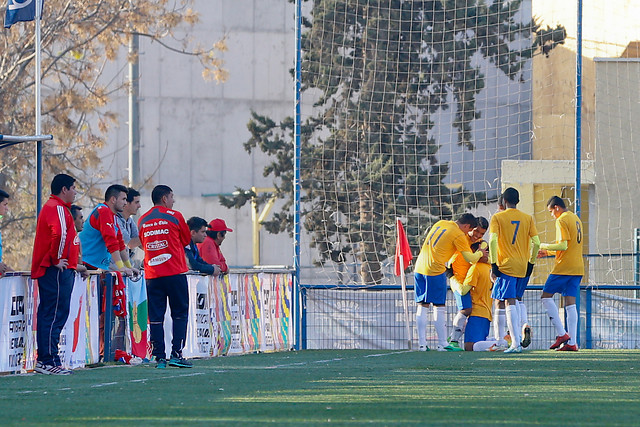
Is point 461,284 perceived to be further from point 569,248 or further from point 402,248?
point 569,248

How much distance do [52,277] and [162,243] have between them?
1.11 metres

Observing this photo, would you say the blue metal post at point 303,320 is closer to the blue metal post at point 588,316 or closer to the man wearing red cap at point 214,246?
the man wearing red cap at point 214,246

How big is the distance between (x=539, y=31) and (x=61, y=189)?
15.3 metres

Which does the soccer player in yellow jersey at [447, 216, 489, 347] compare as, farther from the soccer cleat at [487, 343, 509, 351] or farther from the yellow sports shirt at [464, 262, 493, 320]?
the soccer cleat at [487, 343, 509, 351]

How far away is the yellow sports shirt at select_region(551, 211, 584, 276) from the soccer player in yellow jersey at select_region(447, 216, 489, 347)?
1.05m

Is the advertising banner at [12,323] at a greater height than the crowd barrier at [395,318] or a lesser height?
greater

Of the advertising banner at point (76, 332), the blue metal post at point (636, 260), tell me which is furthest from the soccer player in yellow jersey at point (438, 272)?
the advertising banner at point (76, 332)

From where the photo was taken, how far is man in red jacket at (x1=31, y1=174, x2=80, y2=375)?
11.1 metres

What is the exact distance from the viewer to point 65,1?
30969 mm

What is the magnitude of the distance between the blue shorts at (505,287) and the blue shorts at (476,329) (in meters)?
1.23

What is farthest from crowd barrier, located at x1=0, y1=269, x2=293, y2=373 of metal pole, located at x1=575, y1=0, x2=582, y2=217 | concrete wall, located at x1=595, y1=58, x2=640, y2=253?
concrete wall, located at x1=595, y1=58, x2=640, y2=253

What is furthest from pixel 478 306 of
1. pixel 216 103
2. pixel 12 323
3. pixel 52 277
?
pixel 216 103

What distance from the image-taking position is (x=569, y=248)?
15.4 m

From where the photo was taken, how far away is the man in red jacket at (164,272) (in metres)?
11.7
